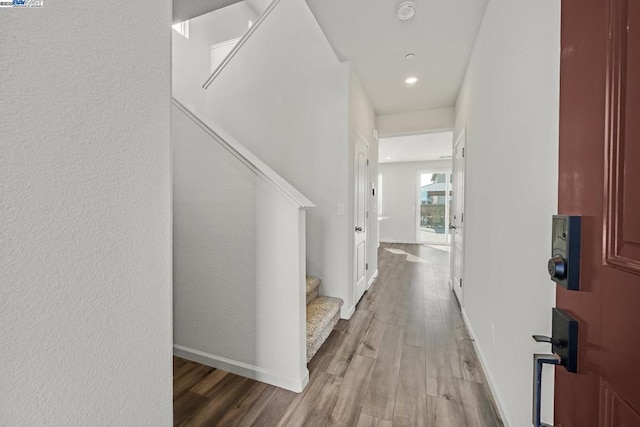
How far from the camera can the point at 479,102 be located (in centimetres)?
221

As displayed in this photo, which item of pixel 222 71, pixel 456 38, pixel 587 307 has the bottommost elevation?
pixel 587 307

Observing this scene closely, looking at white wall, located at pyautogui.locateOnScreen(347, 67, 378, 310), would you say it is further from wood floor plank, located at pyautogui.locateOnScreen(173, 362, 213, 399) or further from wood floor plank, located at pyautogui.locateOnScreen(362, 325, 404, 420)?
wood floor plank, located at pyautogui.locateOnScreen(173, 362, 213, 399)

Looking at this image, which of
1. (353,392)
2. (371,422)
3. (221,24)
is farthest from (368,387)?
(221,24)

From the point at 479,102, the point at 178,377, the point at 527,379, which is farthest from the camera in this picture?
the point at 479,102

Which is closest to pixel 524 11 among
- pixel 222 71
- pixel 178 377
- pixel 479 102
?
pixel 479 102

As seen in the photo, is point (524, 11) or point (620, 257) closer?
point (620, 257)

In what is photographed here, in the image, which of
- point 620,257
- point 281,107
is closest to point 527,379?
point 620,257

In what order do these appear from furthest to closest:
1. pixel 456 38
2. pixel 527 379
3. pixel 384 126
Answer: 1. pixel 384 126
2. pixel 456 38
3. pixel 527 379

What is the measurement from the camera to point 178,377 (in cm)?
190

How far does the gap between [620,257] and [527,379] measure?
1086 millimetres

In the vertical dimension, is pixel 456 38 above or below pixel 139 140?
above

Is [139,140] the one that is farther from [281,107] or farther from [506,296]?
[281,107]

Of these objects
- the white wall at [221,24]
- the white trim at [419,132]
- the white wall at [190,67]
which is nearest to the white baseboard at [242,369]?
the white wall at [190,67]

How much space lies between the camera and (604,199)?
52 centimetres
